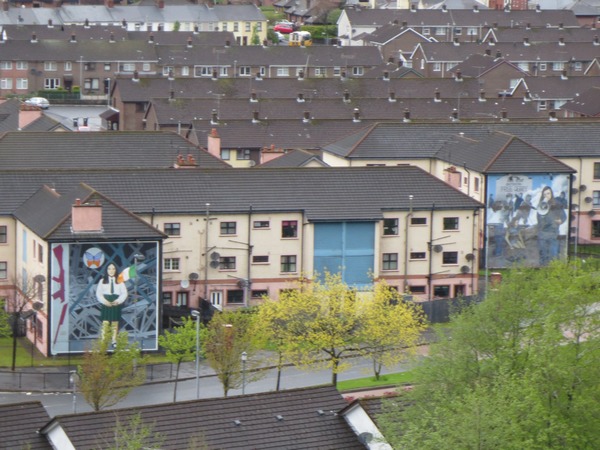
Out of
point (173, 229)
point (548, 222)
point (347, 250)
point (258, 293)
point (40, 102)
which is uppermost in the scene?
point (40, 102)

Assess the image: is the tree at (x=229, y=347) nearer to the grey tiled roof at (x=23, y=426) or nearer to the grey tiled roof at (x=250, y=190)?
the grey tiled roof at (x=250, y=190)

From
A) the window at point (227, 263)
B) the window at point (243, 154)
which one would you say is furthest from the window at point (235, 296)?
the window at point (243, 154)

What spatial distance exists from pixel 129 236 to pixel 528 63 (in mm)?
82791

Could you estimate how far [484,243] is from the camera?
8344 centimetres

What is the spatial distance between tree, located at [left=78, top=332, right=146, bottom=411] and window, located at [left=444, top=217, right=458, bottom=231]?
20.3 metres

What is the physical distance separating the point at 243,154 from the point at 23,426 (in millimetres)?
55866

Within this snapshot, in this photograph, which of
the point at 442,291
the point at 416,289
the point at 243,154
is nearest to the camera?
the point at 416,289

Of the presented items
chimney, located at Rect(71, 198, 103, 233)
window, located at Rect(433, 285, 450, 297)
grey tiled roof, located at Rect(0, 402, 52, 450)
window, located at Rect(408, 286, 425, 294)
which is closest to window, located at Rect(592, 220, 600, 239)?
window, located at Rect(433, 285, 450, 297)

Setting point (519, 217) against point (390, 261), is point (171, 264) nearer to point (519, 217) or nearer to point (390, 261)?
point (390, 261)

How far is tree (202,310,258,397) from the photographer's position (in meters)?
59.4

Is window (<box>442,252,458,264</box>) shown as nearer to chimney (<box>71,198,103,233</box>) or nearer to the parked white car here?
chimney (<box>71,198,103,233</box>)

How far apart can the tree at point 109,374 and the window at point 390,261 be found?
695 inches

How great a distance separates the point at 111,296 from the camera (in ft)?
221

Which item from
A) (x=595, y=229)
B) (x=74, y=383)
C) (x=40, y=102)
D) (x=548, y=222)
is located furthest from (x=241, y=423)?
(x=40, y=102)
